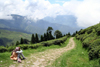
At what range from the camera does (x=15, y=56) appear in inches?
303

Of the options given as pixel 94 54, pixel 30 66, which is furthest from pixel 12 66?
pixel 94 54

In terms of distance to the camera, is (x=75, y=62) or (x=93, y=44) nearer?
(x=75, y=62)

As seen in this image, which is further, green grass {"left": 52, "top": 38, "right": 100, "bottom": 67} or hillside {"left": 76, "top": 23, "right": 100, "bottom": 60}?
hillside {"left": 76, "top": 23, "right": 100, "bottom": 60}

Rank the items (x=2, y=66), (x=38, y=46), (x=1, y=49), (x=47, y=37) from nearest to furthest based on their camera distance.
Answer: (x=2, y=66) → (x=1, y=49) → (x=38, y=46) → (x=47, y=37)

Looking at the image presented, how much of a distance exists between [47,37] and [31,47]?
46.5 meters

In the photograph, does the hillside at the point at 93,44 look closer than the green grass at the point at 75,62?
No

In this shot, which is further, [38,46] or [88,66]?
[38,46]

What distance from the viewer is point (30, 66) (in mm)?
6387

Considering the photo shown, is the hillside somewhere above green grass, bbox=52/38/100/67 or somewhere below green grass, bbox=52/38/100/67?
above

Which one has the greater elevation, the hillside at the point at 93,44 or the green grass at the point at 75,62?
the hillside at the point at 93,44

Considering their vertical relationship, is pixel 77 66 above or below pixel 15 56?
below

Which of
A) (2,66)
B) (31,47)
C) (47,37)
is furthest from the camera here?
(47,37)

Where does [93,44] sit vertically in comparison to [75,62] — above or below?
above

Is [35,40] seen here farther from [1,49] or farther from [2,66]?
[2,66]
